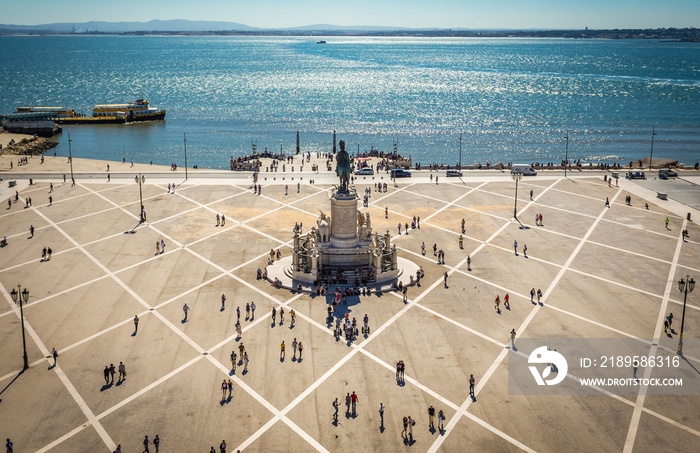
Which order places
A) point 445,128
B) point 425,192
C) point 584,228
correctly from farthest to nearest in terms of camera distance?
point 445,128 < point 425,192 < point 584,228

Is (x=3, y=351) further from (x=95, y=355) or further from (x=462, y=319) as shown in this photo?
(x=462, y=319)

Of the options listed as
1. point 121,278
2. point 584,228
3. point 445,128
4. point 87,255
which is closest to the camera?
point 121,278

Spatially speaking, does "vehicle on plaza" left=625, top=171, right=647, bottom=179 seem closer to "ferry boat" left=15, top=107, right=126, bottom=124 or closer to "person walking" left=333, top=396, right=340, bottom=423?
"person walking" left=333, top=396, right=340, bottom=423

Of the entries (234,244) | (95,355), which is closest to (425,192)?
(234,244)

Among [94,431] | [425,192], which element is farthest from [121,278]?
[425,192]

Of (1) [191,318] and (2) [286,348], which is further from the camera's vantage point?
(1) [191,318]

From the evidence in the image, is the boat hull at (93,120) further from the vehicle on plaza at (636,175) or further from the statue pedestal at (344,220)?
the statue pedestal at (344,220)

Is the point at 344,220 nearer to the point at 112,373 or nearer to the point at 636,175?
the point at 112,373
